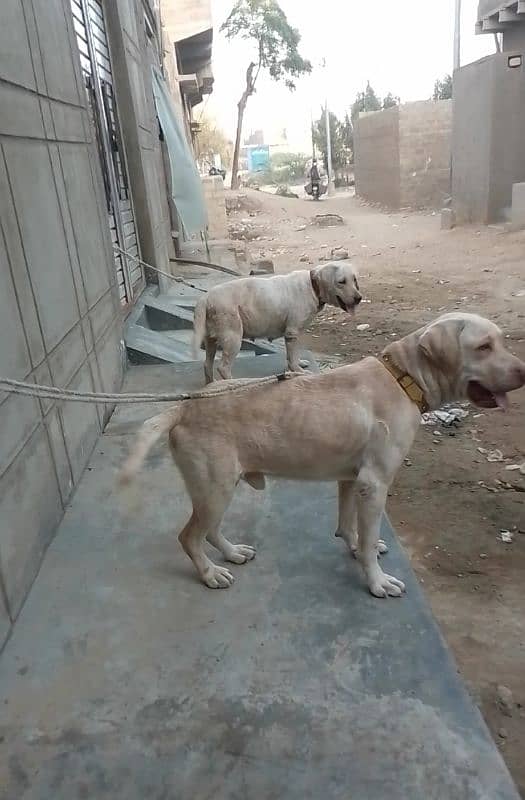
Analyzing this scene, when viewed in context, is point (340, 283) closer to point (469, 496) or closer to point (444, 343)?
point (469, 496)

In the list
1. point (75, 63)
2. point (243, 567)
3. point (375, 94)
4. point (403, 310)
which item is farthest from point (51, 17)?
point (375, 94)

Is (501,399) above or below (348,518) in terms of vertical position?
above

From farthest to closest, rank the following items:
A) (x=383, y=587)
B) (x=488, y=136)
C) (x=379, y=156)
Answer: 1. (x=379, y=156)
2. (x=488, y=136)
3. (x=383, y=587)

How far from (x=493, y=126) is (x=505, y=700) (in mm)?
14140

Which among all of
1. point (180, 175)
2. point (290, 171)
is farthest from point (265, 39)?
point (180, 175)

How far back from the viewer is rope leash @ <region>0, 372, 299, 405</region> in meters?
2.12

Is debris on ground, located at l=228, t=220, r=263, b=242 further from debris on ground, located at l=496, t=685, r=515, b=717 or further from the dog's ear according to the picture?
debris on ground, located at l=496, t=685, r=515, b=717

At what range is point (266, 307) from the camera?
17.1 ft

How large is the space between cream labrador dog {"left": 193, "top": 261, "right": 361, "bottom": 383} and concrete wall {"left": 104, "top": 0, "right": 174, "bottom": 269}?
3.59 metres

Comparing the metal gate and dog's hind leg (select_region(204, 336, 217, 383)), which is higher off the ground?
the metal gate

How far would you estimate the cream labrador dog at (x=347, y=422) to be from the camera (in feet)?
7.95

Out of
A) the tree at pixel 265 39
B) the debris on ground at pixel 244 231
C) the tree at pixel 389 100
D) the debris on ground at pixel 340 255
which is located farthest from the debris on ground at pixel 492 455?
the tree at pixel 389 100

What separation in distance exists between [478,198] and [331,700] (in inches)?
585

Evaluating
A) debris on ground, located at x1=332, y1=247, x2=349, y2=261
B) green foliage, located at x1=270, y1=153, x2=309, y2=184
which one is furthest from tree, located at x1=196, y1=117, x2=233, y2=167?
debris on ground, located at x1=332, y1=247, x2=349, y2=261
